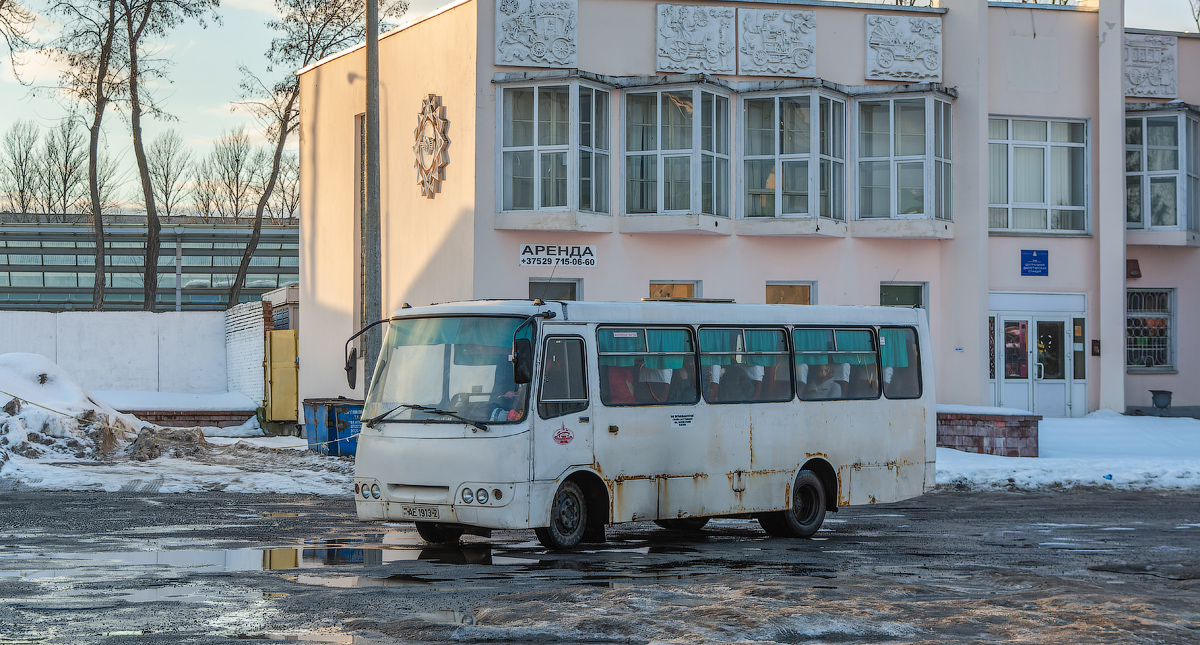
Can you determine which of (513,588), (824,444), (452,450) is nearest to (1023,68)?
(824,444)

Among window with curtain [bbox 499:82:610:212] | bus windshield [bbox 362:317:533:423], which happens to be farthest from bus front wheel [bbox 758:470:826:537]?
window with curtain [bbox 499:82:610:212]

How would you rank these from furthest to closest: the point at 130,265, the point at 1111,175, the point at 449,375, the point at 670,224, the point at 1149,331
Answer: the point at 130,265, the point at 1149,331, the point at 1111,175, the point at 670,224, the point at 449,375

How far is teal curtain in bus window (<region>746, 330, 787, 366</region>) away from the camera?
46.1 feet

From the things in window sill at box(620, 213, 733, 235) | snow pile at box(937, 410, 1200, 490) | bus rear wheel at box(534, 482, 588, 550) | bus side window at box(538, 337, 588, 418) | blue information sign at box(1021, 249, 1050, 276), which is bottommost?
snow pile at box(937, 410, 1200, 490)

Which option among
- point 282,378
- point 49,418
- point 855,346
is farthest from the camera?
point 282,378

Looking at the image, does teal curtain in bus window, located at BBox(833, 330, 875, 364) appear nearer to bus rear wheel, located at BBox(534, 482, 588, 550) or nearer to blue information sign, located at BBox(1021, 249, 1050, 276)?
bus rear wheel, located at BBox(534, 482, 588, 550)

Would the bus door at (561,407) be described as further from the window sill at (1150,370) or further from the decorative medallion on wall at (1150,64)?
the decorative medallion on wall at (1150,64)

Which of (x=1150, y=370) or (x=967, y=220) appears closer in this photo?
(x=967, y=220)

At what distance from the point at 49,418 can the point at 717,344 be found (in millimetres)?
13075

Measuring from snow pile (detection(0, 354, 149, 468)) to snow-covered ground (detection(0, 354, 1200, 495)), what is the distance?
0.02 metres

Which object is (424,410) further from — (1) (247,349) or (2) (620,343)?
(1) (247,349)

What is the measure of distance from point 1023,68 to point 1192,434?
845 centimetres

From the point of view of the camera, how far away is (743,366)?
1393 centimetres

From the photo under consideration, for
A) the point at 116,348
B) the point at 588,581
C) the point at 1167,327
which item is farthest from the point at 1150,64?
the point at 116,348
